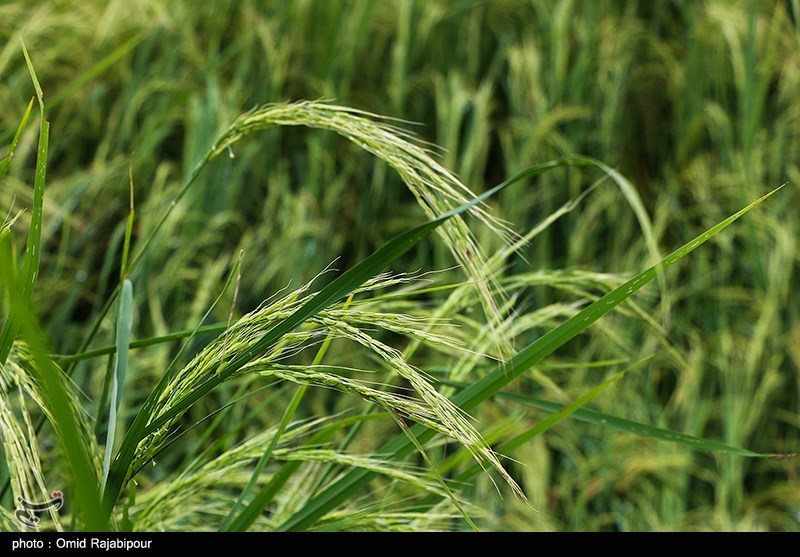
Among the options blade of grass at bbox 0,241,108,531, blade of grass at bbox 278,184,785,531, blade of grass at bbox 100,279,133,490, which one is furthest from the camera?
blade of grass at bbox 278,184,785,531

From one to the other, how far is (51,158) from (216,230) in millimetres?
483

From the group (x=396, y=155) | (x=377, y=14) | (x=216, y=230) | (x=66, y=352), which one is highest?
(x=377, y=14)

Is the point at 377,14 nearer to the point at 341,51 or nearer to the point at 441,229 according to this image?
the point at 341,51

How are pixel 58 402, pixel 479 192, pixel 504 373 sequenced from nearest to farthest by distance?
pixel 58 402
pixel 504 373
pixel 479 192

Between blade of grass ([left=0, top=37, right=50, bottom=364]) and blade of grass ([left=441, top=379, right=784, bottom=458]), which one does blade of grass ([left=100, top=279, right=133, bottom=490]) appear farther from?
blade of grass ([left=441, top=379, right=784, bottom=458])

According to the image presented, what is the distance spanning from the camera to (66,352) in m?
1.78

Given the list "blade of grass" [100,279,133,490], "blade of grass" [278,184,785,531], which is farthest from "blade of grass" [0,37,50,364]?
"blade of grass" [278,184,785,531]

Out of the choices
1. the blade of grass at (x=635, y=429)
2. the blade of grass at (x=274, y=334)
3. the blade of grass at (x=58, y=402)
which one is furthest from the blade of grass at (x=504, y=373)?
the blade of grass at (x=58, y=402)

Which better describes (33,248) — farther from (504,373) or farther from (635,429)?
(635,429)

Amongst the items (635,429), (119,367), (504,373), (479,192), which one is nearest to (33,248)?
(119,367)

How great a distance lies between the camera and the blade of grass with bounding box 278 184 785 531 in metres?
0.71

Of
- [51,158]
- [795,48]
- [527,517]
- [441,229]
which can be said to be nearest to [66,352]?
[51,158]

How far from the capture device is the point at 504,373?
76 centimetres

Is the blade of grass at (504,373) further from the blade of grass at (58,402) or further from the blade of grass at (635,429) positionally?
the blade of grass at (58,402)
